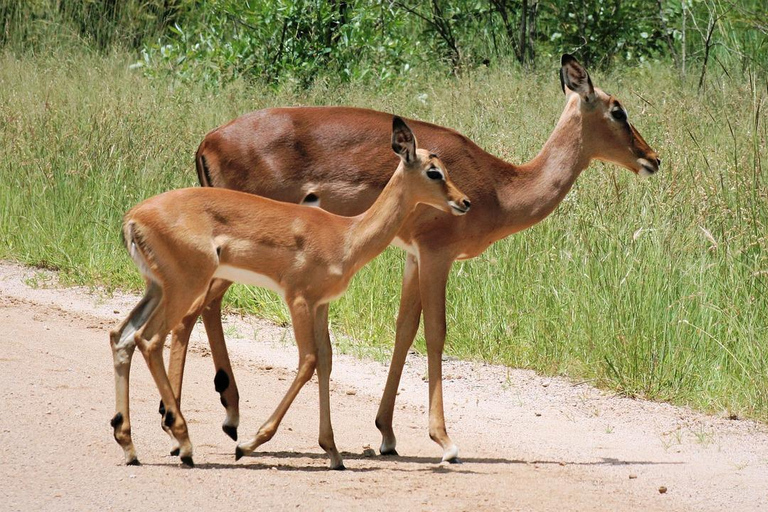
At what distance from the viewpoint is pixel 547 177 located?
7.21 m

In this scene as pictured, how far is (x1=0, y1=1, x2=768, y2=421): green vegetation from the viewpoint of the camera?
312 inches

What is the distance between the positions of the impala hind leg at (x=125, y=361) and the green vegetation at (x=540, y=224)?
3.15m

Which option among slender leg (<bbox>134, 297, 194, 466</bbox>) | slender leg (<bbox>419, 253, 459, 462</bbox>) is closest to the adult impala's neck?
slender leg (<bbox>419, 253, 459, 462</bbox>)

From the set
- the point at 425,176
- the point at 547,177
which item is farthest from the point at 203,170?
the point at 547,177

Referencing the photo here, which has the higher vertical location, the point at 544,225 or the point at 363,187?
the point at 363,187

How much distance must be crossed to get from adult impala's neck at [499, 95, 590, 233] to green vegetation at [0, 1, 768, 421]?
1160 mm

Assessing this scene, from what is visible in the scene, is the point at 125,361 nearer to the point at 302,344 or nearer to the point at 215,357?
the point at 302,344

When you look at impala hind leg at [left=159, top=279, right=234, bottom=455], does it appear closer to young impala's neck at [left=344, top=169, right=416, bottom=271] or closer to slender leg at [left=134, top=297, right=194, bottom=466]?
slender leg at [left=134, top=297, right=194, bottom=466]

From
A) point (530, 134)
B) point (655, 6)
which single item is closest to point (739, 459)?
point (530, 134)

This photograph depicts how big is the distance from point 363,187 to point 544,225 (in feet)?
10.6

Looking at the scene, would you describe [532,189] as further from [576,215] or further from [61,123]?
[61,123]

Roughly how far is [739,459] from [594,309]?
209 centimetres

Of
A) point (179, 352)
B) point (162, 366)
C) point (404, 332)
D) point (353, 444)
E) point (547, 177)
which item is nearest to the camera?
point (162, 366)

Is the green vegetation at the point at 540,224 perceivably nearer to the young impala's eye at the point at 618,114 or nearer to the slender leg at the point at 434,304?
the young impala's eye at the point at 618,114
